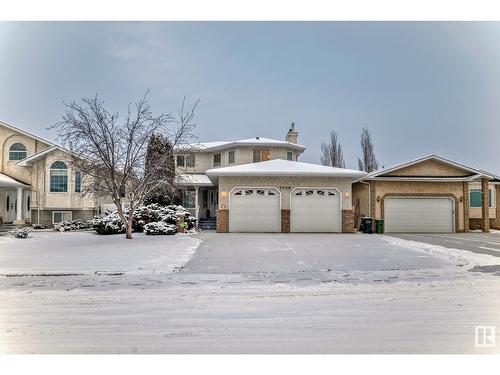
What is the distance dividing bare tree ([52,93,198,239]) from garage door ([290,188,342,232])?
23.2ft

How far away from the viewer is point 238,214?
1895 centimetres

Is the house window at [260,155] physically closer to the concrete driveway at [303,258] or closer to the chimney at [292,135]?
the chimney at [292,135]

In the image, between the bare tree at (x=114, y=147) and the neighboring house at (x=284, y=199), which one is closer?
the bare tree at (x=114, y=147)

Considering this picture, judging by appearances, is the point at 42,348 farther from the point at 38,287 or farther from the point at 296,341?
the point at 38,287

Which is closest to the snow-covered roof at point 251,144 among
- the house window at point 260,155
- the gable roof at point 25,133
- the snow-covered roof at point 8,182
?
the house window at point 260,155

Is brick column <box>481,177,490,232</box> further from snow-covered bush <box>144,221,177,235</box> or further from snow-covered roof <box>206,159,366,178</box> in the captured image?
snow-covered bush <box>144,221,177,235</box>

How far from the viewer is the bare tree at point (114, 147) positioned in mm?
15391

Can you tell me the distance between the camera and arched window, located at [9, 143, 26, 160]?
22.2 meters

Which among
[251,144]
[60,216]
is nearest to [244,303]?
[60,216]

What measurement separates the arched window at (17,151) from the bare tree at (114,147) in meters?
7.60

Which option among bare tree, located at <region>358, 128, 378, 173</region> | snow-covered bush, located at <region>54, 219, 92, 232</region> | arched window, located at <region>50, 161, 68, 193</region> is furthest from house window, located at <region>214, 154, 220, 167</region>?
bare tree, located at <region>358, 128, 378, 173</region>

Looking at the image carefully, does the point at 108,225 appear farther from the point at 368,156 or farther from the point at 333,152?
the point at 368,156

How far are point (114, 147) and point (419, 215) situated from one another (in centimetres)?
1600

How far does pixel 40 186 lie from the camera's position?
21391 mm
